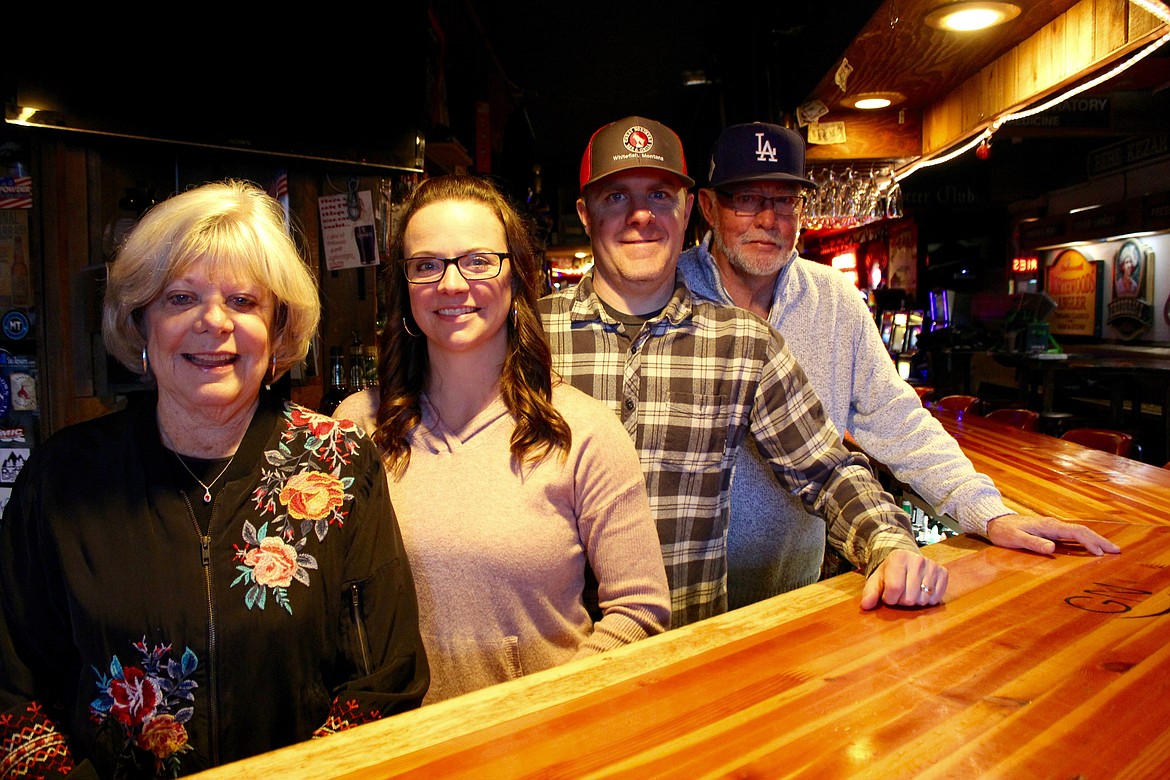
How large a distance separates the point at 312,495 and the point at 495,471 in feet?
1.15

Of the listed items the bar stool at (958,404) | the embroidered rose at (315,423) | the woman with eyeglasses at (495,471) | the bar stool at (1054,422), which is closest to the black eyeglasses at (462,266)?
the woman with eyeglasses at (495,471)

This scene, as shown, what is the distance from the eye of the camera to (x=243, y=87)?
287 cm

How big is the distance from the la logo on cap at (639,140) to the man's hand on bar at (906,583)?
116 centimetres

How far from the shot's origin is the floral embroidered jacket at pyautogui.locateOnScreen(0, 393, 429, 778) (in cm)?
126

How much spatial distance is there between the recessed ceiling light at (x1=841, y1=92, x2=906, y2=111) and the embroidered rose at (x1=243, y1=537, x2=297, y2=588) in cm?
381

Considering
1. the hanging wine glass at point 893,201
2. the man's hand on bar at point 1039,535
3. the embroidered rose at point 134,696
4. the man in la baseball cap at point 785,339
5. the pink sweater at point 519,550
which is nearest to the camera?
the embroidered rose at point 134,696

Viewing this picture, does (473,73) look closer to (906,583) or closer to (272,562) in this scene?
(272,562)

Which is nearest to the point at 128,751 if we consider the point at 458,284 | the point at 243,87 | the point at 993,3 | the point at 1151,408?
the point at 458,284

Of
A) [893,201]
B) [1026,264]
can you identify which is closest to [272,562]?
[893,201]

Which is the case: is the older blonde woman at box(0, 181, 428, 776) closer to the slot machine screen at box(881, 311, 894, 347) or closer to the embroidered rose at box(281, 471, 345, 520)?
the embroidered rose at box(281, 471, 345, 520)

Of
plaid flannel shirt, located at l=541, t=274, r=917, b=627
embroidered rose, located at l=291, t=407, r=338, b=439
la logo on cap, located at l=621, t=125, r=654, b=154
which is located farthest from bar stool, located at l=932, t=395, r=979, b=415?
embroidered rose, located at l=291, t=407, r=338, b=439

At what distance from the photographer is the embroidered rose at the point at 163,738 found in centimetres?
126

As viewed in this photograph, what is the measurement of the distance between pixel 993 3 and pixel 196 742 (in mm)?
3255

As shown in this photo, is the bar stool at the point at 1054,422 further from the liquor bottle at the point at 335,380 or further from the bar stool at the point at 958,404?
the liquor bottle at the point at 335,380
